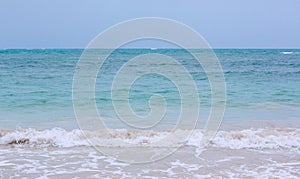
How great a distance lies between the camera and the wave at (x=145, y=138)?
24.7ft

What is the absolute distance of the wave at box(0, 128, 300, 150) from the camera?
7520mm

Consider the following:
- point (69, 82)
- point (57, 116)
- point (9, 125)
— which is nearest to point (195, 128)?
point (57, 116)

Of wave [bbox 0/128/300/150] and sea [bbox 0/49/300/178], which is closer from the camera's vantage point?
sea [bbox 0/49/300/178]

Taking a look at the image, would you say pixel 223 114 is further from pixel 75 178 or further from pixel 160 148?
pixel 75 178

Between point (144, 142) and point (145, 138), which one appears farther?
point (145, 138)

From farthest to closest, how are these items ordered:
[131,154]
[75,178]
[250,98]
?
[250,98] < [131,154] < [75,178]

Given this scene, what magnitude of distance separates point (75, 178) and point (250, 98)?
31.9 ft

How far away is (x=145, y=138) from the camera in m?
7.99

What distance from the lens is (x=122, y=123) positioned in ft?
31.1

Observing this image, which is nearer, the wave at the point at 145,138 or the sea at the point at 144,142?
the sea at the point at 144,142
